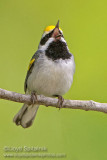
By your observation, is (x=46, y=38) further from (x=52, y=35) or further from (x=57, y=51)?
(x=57, y=51)

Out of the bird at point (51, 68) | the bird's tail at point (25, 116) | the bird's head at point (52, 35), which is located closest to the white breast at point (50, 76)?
the bird at point (51, 68)

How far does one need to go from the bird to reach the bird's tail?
0.07 ft

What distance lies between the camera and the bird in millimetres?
3219

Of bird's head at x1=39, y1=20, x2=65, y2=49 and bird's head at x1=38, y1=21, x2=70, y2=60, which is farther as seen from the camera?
bird's head at x1=39, y1=20, x2=65, y2=49

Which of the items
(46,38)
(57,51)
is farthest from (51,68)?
(46,38)

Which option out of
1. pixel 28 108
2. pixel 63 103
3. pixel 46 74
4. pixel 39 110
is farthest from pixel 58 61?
pixel 39 110

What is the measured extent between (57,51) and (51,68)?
25cm

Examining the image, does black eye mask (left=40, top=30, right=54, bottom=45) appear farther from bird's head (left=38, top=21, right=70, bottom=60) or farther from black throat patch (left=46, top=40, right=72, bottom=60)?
black throat patch (left=46, top=40, right=72, bottom=60)

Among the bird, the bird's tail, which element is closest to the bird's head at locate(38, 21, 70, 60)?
the bird

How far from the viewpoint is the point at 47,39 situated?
11.4ft

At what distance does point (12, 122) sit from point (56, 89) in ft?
2.68

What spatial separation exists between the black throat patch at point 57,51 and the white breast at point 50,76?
0.19 ft

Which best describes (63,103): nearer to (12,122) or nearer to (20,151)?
(20,151)

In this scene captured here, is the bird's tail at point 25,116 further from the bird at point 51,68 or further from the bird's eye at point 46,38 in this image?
the bird's eye at point 46,38
